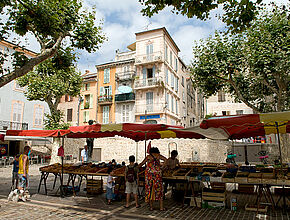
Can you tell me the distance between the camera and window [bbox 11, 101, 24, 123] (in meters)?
25.6

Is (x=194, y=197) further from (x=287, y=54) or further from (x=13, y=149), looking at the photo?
(x=13, y=149)

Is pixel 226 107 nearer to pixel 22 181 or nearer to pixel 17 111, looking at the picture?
pixel 17 111

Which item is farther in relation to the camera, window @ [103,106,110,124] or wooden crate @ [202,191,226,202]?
window @ [103,106,110,124]

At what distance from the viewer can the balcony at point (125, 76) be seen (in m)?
29.8

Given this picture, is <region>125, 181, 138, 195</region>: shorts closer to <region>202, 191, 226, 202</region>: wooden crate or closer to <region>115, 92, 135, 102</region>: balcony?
<region>202, 191, 226, 202</region>: wooden crate

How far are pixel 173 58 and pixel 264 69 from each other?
20.0 m

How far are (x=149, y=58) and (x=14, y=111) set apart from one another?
16310mm

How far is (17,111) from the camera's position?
26.0 meters

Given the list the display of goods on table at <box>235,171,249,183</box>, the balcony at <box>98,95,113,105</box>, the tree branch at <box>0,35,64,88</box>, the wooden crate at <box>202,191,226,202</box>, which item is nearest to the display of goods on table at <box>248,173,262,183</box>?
the display of goods on table at <box>235,171,249,183</box>

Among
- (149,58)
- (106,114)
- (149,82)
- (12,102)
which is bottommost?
(106,114)

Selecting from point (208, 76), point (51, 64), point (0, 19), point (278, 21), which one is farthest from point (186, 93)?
point (0, 19)

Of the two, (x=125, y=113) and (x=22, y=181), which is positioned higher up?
(x=125, y=113)

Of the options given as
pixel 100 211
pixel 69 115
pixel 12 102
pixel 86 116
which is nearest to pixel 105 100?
pixel 86 116

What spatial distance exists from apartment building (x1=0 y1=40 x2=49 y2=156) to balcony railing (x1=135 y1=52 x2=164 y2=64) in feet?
40.9
